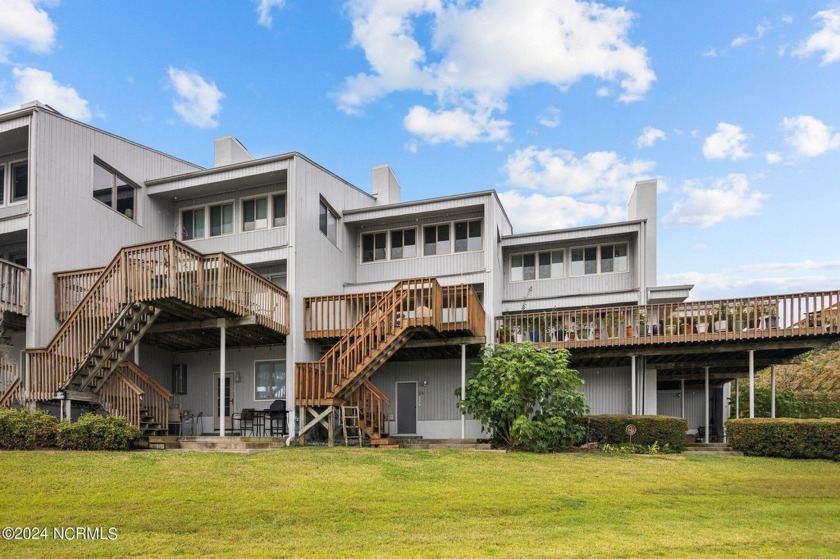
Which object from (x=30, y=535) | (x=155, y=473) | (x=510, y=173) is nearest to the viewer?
(x=30, y=535)

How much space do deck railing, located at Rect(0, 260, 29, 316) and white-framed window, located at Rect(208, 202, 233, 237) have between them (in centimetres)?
581

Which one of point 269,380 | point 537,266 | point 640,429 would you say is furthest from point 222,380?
point 537,266

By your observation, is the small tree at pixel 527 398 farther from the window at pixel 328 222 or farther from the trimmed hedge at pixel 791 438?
the window at pixel 328 222

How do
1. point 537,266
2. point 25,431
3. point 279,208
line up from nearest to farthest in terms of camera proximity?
point 25,431, point 279,208, point 537,266

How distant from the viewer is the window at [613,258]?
2129 cm

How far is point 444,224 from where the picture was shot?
21.1m

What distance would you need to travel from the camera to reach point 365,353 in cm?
1620

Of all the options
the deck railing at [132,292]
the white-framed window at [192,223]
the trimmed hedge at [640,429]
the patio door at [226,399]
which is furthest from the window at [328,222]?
the trimmed hedge at [640,429]

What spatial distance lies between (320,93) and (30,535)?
18.1 metres

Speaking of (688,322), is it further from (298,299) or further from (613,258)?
(298,299)

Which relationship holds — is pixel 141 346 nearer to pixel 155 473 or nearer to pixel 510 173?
pixel 155 473

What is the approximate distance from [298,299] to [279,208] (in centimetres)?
317

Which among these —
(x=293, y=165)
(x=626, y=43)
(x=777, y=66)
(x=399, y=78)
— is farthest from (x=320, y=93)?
(x=777, y=66)

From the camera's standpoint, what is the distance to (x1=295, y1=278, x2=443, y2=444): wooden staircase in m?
16.1
